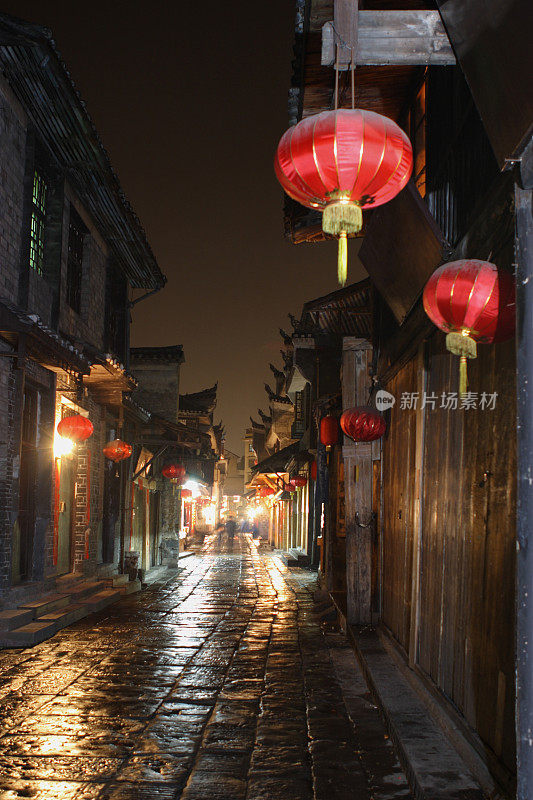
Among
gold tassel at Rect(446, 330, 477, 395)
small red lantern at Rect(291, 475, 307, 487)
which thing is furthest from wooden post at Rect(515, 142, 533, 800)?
small red lantern at Rect(291, 475, 307, 487)

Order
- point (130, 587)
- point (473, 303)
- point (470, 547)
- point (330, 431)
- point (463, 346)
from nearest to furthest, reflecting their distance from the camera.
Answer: point (473, 303), point (463, 346), point (470, 547), point (330, 431), point (130, 587)

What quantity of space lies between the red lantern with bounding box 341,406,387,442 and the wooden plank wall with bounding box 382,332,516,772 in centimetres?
176

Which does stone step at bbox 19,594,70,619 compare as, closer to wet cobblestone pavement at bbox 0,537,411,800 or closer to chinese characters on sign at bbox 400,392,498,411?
wet cobblestone pavement at bbox 0,537,411,800

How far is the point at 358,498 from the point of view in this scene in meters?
10.4

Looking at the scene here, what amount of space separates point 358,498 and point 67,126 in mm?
8435

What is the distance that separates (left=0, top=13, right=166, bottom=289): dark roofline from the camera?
9703 millimetres

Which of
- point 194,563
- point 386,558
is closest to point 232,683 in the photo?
point 386,558

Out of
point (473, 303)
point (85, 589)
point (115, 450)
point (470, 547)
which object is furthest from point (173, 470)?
point (473, 303)

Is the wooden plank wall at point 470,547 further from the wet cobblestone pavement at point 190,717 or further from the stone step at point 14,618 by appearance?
the stone step at point 14,618

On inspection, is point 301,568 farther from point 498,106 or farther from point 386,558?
point 498,106

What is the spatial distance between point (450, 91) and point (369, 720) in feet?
19.7

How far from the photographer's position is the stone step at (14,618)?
9.41 metres

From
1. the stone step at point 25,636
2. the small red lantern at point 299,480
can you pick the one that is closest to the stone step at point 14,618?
→ the stone step at point 25,636

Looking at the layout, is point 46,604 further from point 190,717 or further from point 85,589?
point 190,717
